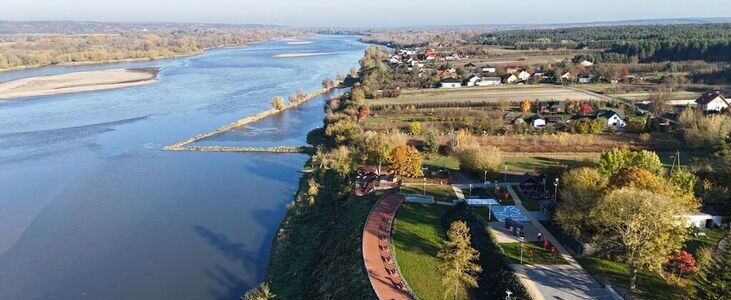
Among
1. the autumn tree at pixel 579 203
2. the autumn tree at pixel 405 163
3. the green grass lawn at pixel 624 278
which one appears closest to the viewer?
the green grass lawn at pixel 624 278

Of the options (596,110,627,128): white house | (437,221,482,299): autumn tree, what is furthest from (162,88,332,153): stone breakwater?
(437,221,482,299): autumn tree

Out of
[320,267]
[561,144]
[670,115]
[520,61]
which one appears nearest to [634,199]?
[320,267]

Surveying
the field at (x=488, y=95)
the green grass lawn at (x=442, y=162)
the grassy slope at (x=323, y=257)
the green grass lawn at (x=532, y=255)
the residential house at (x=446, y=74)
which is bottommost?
the grassy slope at (x=323, y=257)

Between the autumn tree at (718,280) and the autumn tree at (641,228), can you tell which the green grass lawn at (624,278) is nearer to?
the autumn tree at (641,228)

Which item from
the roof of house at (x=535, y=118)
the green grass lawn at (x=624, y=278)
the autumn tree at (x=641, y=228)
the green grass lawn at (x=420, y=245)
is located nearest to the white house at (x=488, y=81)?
the roof of house at (x=535, y=118)

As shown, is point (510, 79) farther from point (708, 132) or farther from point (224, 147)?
point (224, 147)

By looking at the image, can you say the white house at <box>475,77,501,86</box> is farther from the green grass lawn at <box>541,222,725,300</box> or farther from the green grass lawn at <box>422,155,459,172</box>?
the green grass lawn at <box>541,222,725,300</box>
